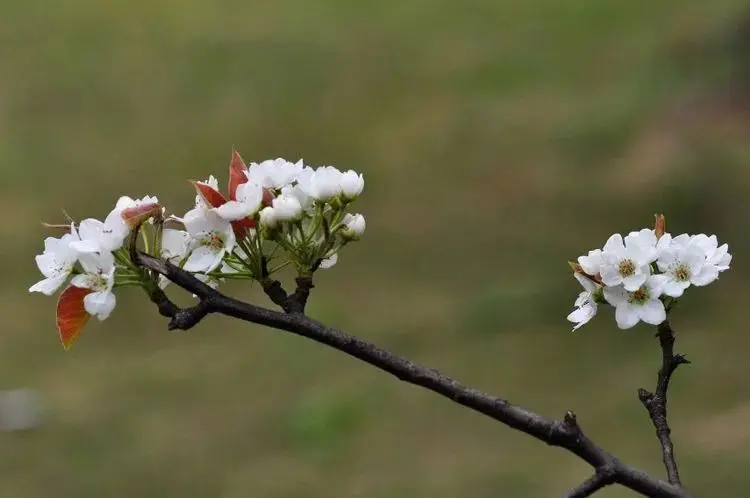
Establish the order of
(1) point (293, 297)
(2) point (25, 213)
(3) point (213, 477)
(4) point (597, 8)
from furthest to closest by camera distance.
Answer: (4) point (597, 8), (2) point (25, 213), (3) point (213, 477), (1) point (293, 297)

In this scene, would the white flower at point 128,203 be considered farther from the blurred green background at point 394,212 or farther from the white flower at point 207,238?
the blurred green background at point 394,212

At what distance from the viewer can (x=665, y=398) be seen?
1.99 feet

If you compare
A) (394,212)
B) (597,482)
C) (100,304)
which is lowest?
(597,482)

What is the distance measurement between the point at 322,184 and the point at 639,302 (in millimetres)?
199

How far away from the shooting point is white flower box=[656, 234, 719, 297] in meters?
0.58

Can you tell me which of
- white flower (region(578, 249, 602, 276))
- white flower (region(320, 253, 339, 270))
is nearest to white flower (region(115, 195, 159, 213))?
white flower (region(320, 253, 339, 270))

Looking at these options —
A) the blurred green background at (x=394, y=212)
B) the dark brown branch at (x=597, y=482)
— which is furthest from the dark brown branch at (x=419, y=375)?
the blurred green background at (x=394, y=212)

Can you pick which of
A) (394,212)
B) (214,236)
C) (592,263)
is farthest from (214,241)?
(394,212)

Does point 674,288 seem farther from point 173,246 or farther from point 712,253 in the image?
point 173,246

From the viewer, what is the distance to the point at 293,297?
549 millimetres

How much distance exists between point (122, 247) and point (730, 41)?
354 cm

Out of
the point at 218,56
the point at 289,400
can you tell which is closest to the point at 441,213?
the point at 289,400

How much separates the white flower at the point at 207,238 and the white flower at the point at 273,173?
4 cm

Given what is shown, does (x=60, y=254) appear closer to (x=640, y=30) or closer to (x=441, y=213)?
(x=441, y=213)
